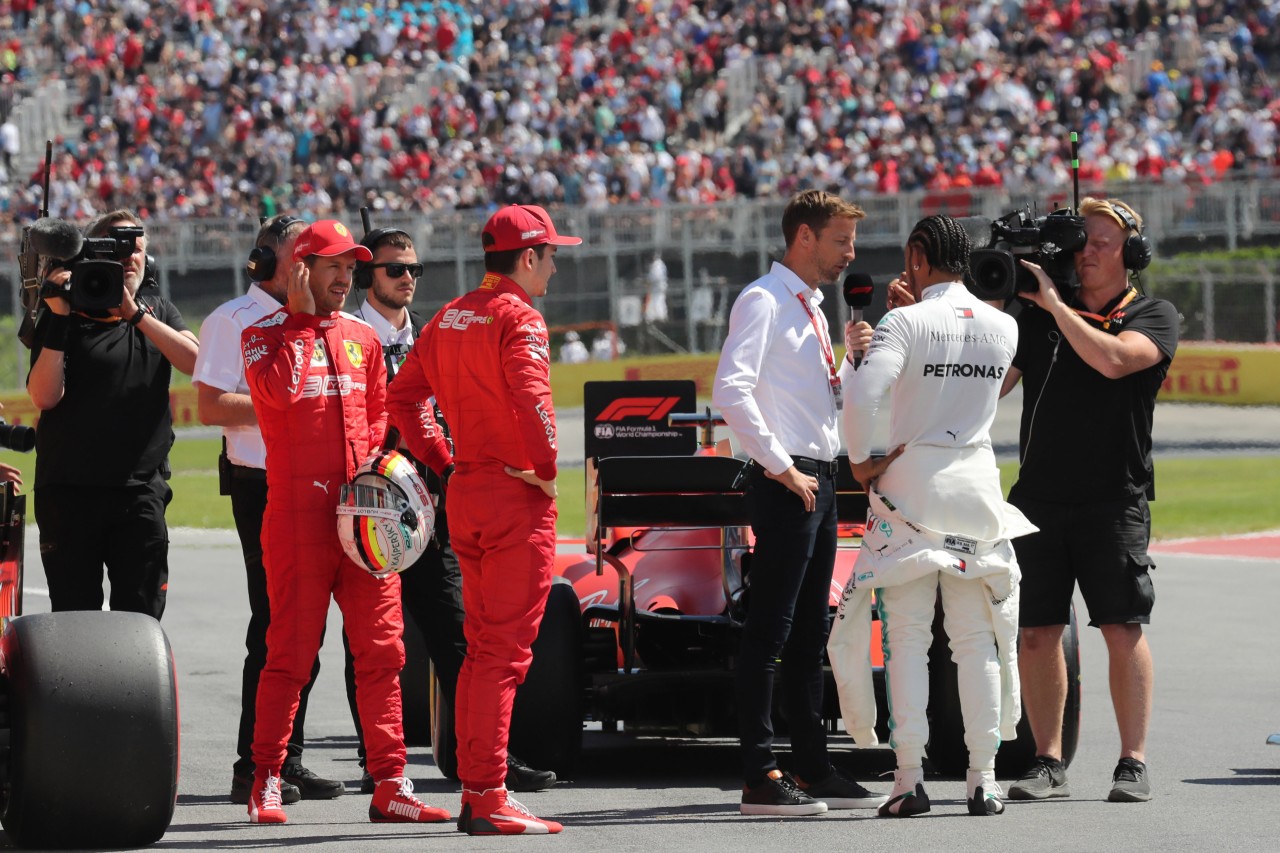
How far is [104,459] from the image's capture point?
21.5 ft

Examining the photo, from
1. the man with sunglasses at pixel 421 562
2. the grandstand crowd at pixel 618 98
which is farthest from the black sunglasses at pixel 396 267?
the grandstand crowd at pixel 618 98

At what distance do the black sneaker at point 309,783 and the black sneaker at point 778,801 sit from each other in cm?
135

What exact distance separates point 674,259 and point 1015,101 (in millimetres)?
7187

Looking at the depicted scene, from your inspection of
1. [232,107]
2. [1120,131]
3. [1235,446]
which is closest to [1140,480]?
[1235,446]

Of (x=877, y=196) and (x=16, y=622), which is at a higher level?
(x=877, y=196)

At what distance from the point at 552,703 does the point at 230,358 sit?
1503 mm

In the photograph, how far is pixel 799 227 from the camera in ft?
20.6

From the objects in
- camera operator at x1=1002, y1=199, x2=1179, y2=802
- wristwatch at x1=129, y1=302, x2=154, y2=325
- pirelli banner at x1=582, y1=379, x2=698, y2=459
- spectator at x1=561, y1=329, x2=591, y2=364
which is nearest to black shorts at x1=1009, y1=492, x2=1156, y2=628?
camera operator at x1=1002, y1=199, x2=1179, y2=802

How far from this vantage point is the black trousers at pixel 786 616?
608cm

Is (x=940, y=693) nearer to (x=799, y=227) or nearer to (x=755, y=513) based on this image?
(x=755, y=513)

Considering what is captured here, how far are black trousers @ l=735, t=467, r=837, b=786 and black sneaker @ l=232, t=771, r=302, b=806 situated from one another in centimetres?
139

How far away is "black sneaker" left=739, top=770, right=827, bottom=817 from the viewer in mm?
6012

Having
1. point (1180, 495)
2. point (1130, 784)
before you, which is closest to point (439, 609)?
point (1130, 784)

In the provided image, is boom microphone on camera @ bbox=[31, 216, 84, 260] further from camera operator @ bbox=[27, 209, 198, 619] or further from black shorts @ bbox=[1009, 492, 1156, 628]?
black shorts @ bbox=[1009, 492, 1156, 628]
